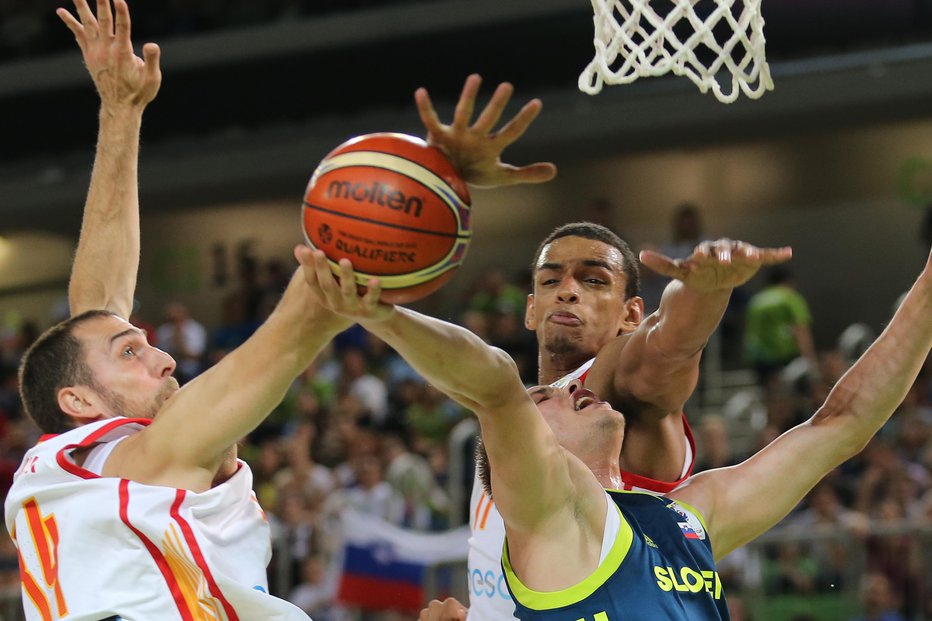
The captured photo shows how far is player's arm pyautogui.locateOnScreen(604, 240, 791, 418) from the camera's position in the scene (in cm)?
323

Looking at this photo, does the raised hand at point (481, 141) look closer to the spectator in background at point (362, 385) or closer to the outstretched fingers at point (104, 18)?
the outstretched fingers at point (104, 18)

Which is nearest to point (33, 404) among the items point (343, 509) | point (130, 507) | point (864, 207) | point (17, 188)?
point (130, 507)

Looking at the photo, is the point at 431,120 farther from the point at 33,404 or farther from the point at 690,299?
the point at 33,404

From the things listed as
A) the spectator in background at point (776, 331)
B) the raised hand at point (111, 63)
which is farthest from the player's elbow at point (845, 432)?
the spectator in background at point (776, 331)

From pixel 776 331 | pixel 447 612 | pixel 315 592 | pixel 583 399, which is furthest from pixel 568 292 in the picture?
pixel 776 331

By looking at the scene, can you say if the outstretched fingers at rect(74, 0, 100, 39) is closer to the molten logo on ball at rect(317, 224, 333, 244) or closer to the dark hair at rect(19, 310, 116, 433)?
the dark hair at rect(19, 310, 116, 433)

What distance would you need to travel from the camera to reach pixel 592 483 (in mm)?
3445

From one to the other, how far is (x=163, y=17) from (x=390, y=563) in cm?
1034

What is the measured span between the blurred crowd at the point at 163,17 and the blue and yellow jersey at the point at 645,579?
13.2 metres

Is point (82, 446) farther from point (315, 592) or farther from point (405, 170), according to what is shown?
point (315, 592)

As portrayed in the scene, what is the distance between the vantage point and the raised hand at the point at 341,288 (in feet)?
9.52

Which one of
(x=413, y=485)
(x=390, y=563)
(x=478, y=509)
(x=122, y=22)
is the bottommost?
(x=390, y=563)

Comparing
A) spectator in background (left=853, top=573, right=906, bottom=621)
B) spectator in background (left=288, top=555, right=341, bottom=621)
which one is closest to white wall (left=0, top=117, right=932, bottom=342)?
spectator in background (left=288, top=555, right=341, bottom=621)

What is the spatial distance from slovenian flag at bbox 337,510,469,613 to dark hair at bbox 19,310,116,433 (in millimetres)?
5261
